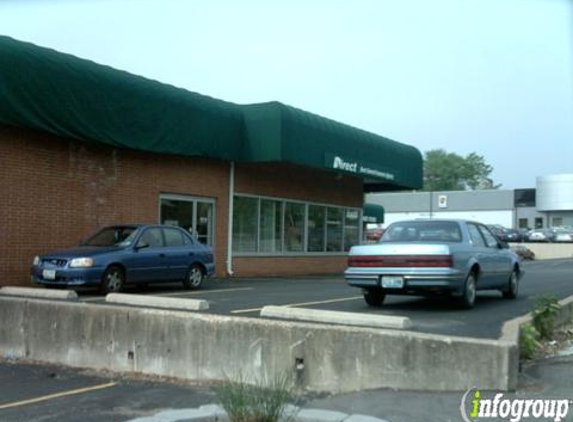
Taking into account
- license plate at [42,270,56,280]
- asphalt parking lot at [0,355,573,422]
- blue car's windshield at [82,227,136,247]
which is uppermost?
blue car's windshield at [82,227,136,247]

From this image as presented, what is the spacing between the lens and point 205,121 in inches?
750

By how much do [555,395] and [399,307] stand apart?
5438 mm

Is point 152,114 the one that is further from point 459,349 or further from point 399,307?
point 459,349

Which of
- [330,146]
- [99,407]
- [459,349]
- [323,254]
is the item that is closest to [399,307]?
[459,349]

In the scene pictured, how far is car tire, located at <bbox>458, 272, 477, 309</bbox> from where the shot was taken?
36.7ft

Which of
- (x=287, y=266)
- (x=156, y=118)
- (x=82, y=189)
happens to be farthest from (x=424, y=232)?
(x=287, y=266)

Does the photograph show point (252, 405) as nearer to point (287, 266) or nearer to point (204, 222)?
point (204, 222)

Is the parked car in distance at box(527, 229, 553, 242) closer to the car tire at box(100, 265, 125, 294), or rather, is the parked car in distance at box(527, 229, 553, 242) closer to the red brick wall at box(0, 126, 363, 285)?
the red brick wall at box(0, 126, 363, 285)

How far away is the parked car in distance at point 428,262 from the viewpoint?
35.1 feet

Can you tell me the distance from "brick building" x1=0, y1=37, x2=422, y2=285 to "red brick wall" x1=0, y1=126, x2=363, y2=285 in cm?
3

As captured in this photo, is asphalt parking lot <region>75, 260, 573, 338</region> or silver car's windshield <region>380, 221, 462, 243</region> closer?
asphalt parking lot <region>75, 260, 573, 338</region>

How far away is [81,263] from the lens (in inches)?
513

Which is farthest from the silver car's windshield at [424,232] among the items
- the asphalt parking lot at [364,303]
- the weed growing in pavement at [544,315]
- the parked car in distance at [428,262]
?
the weed growing in pavement at [544,315]

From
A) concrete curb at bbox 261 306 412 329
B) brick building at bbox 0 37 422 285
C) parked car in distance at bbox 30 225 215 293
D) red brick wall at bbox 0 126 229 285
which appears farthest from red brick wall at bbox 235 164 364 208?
concrete curb at bbox 261 306 412 329
